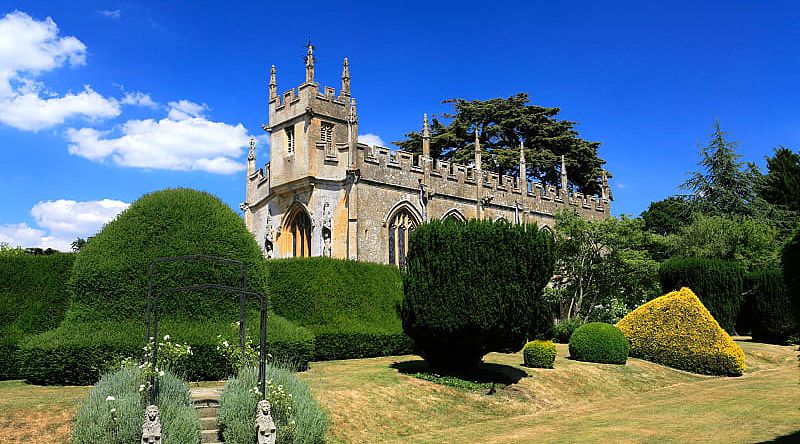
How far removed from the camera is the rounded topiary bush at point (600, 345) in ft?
60.5

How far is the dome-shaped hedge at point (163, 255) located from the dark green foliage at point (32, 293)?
123cm

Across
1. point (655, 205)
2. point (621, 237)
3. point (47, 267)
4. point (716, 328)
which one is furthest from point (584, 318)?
point (655, 205)

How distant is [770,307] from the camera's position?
25109 mm

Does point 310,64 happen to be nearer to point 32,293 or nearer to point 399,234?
point 399,234

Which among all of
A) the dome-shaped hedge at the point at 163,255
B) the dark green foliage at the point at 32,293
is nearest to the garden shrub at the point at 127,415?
the dome-shaped hedge at the point at 163,255

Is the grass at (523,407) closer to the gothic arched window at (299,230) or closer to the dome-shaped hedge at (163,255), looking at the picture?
the dome-shaped hedge at (163,255)

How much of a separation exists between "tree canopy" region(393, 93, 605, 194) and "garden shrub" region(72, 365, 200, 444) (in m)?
33.1

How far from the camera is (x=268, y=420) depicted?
328 inches

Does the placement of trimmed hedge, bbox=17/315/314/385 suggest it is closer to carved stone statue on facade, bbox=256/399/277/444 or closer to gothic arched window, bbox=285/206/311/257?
carved stone statue on facade, bbox=256/399/277/444

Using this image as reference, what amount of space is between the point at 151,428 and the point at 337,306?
9.64m

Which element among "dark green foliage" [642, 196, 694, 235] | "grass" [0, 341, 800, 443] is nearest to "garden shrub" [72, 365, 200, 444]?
"grass" [0, 341, 800, 443]

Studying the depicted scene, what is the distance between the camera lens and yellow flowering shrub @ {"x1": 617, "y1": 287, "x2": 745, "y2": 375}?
62.3ft

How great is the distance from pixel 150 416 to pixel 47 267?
285 inches

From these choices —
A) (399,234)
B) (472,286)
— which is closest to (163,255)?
(472,286)
